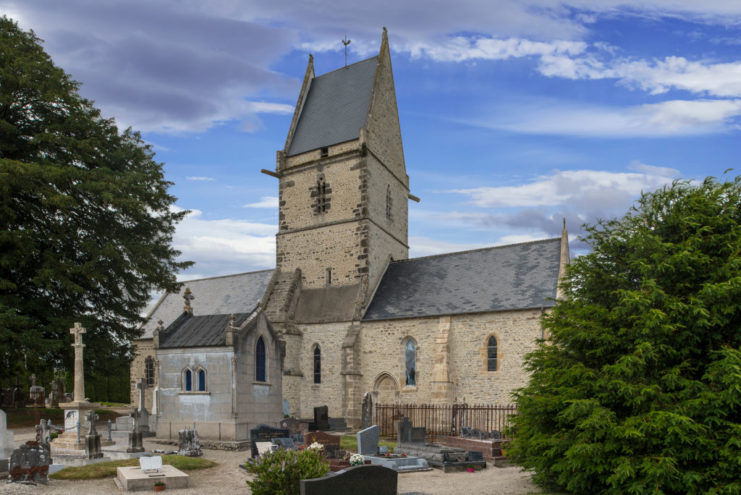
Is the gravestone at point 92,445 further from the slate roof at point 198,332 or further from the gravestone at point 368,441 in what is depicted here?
the gravestone at point 368,441

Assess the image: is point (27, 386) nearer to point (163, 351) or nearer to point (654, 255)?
point (163, 351)

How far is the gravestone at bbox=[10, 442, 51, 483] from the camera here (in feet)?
41.6

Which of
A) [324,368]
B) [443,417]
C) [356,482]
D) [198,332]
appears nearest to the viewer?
[356,482]

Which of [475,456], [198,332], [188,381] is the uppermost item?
[198,332]

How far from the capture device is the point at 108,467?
14742 mm

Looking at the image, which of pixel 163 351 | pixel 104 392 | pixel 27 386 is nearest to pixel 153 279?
pixel 163 351

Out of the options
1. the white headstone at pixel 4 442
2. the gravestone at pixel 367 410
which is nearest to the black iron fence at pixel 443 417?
the gravestone at pixel 367 410

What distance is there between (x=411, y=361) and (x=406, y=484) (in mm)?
14671

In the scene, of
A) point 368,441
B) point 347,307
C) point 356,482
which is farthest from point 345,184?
point 356,482

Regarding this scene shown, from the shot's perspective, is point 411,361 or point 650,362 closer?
point 650,362

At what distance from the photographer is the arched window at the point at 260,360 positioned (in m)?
21.6

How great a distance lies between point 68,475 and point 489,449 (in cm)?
1145

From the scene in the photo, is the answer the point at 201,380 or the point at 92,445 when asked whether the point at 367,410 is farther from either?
the point at 92,445

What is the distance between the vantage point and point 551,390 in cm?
1218
